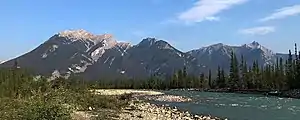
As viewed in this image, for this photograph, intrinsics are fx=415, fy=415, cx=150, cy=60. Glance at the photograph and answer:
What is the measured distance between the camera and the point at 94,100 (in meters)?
44.1

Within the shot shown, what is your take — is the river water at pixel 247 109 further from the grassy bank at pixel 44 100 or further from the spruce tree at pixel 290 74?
the spruce tree at pixel 290 74

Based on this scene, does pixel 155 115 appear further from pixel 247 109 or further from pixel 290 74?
pixel 290 74

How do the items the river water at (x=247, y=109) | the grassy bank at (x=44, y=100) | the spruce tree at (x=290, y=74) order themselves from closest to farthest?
the grassy bank at (x=44, y=100), the river water at (x=247, y=109), the spruce tree at (x=290, y=74)

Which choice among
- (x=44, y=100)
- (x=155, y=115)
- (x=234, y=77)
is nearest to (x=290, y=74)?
(x=234, y=77)

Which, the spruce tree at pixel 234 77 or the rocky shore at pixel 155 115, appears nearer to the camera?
the rocky shore at pixel 155 115

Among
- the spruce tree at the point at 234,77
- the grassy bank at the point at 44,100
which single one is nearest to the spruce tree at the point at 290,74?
the spruce tree at the point at 234,77

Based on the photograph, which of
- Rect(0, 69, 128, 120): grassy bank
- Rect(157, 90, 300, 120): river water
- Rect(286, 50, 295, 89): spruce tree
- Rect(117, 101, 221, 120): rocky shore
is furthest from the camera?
Rect(286, 50, 295, 89): spruce tree

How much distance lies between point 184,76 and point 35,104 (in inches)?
6107

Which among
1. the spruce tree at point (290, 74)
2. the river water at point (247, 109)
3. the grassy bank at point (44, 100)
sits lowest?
the river water at point (247, 109)

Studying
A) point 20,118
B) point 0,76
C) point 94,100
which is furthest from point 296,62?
point 20,118

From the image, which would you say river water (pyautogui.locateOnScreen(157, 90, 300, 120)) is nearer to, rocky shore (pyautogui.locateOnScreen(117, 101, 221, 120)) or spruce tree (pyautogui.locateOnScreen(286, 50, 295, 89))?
rocky shore (pyautogui.locateOnScreen(117, 101, 221, 120))

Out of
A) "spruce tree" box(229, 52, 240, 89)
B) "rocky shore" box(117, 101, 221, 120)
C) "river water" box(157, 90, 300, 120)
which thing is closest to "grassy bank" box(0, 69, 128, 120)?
"rocky shore" box(117, 101, 221, 120)

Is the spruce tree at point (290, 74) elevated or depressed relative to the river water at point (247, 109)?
elevated

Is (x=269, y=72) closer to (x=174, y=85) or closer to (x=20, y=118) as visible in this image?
(x=174, y=85)
